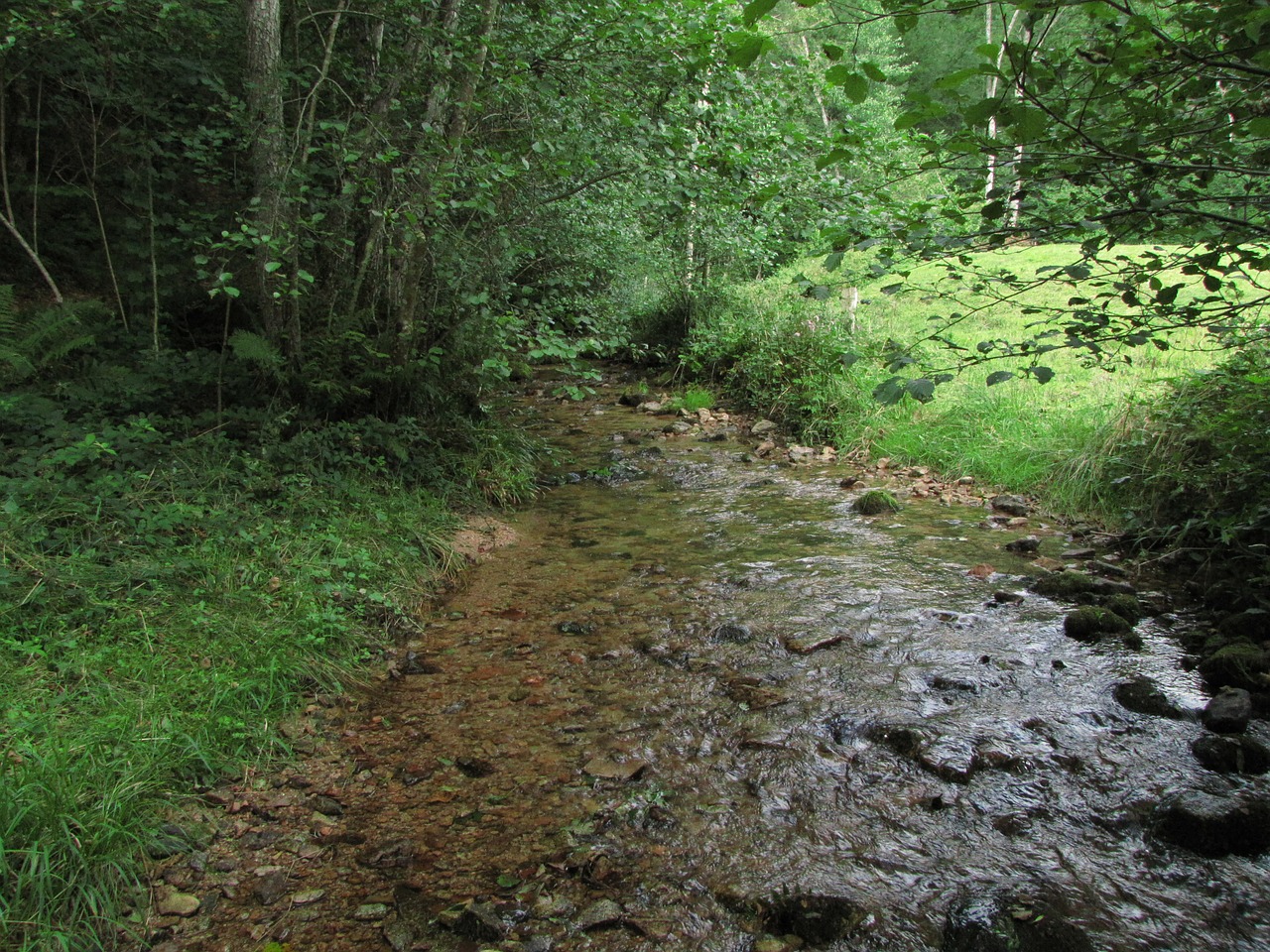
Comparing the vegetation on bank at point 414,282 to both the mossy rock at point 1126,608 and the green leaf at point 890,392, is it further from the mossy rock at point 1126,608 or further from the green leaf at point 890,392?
the mossy rock at point 1126,608

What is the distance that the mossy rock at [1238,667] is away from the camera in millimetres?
4246

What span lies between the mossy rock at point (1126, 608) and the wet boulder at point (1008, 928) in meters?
3.12

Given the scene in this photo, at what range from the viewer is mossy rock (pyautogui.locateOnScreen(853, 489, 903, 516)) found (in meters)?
7.90

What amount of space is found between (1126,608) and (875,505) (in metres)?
2.84

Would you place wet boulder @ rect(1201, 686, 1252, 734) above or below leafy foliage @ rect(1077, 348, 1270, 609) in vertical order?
below

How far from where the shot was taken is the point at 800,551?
675 cm

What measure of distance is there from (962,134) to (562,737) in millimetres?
3330

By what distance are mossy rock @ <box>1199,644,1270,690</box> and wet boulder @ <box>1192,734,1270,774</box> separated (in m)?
0.69

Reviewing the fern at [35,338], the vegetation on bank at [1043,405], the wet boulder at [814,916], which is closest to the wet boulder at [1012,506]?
the vegetation on bank at [1043,405]

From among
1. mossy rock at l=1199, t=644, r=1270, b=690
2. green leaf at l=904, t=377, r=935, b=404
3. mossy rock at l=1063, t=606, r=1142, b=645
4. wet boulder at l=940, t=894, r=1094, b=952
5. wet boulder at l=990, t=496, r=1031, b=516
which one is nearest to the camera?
green leaf at l=904, t=377, r=935, b=404

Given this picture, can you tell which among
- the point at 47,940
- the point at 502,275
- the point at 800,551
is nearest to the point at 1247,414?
the point at 800,551

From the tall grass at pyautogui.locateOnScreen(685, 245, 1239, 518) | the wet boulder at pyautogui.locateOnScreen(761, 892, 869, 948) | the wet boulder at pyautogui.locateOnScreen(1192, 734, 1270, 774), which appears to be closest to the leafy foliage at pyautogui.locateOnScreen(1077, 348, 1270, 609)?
the tall grass at pyautogui.locateOnScreen(685, 245, 1239, 518)

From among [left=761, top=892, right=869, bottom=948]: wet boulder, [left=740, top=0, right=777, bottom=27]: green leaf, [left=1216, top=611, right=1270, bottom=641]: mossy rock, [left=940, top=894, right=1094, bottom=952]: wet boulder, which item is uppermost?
[left=740, top=0, right=777, bottom=27]: green leaf

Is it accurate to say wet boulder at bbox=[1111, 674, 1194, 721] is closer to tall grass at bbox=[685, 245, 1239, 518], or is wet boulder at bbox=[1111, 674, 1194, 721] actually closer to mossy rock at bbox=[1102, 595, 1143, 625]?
mossy rock at bbox=[1102, 595, 1143, 625]
